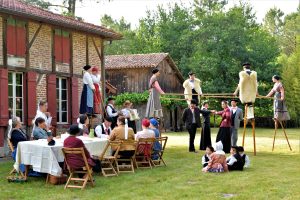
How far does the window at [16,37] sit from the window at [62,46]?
1.56 metres

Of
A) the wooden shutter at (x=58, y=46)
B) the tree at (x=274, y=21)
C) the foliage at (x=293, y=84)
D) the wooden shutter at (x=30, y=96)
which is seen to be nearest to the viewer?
the wooden shutter at (x=30, y=96)

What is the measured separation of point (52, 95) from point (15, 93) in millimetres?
1536

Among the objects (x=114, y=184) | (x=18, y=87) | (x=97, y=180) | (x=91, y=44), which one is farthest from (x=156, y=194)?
(x=91, y=44)

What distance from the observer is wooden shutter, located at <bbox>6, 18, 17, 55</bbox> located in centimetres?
1434

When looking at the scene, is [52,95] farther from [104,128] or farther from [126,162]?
[126,162]

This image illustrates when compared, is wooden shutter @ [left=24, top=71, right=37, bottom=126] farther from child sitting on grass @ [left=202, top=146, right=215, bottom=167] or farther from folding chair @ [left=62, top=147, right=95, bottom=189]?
child sitting on grass @ [left=202, top=146, right=215, bottom=167]

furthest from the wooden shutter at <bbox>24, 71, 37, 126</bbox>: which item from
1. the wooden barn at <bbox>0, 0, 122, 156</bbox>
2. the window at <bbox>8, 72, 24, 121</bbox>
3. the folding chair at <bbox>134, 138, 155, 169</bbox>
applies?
the folding chair at <bbox>134, 138, 155, 169</bbox>

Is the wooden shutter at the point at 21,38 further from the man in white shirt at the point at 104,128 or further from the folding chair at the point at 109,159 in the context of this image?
the folding chair at the point at 109,159

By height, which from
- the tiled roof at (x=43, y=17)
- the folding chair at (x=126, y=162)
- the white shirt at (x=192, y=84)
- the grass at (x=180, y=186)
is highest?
the tiled roof at (x=43, y=17)

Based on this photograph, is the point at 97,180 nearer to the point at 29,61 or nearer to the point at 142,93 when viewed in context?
the point at 29,61

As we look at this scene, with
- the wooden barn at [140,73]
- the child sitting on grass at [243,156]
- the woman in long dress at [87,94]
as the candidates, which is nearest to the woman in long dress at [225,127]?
the child sitting on grass at [243,156]

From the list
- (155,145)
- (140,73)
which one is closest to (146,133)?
(155,145)

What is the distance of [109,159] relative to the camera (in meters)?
10.3

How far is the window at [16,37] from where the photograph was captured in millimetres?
14387
